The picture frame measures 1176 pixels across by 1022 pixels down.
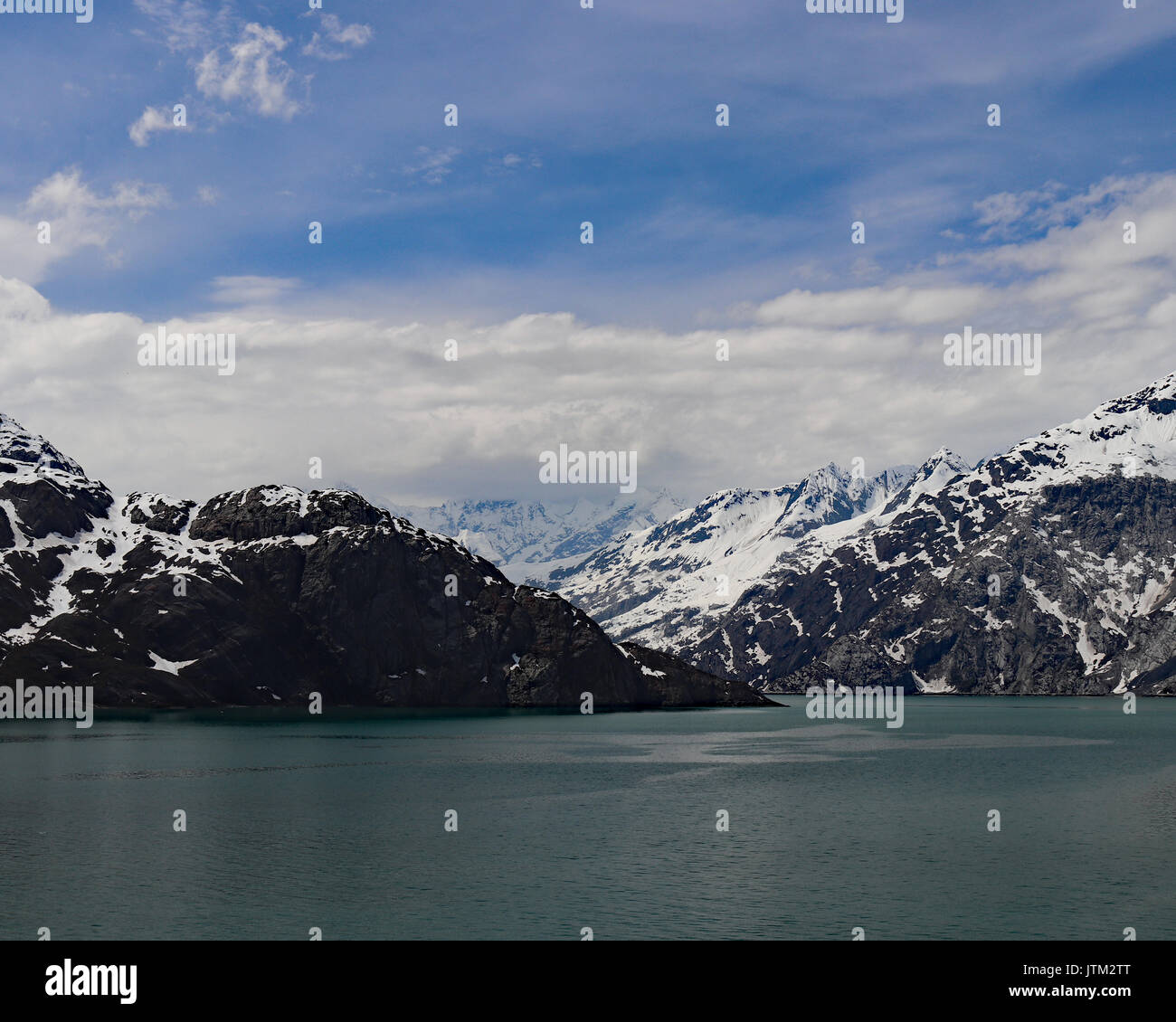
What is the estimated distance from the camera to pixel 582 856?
9519cm

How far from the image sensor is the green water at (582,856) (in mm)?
72750

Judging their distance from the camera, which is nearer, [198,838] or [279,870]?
[279,870]

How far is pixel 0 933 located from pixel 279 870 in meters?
22.5

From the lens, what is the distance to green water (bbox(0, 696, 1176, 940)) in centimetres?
7275

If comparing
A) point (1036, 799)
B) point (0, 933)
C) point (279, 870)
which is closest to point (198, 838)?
point (279, 870)

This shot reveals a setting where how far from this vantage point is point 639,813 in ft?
393

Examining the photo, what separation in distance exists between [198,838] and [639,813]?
145ft
